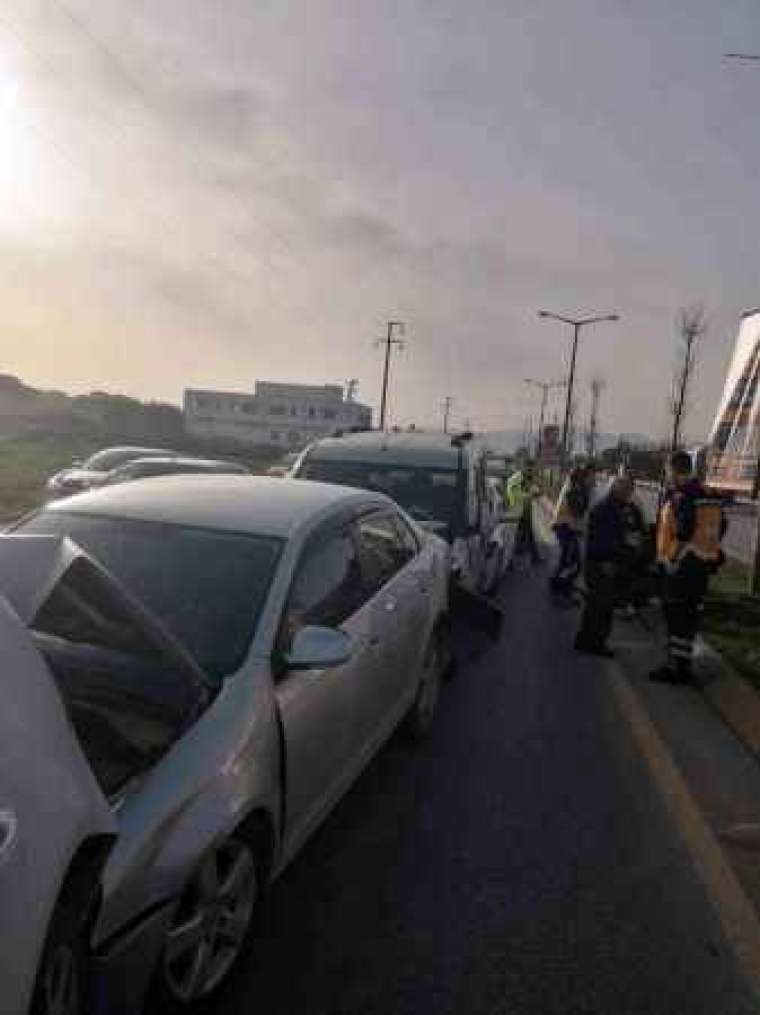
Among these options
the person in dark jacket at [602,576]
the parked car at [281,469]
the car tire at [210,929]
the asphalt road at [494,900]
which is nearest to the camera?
the car tire at [210,929]

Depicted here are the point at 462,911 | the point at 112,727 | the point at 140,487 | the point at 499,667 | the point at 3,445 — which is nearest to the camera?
the point at 112,727

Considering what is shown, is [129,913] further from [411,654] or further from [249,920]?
[411,654]

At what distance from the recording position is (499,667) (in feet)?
27.1

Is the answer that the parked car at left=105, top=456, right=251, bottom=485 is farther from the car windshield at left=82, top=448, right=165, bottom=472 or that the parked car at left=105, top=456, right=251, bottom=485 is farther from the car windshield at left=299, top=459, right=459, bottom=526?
the car windshield at left=299, top=459, right=459, bottom=526

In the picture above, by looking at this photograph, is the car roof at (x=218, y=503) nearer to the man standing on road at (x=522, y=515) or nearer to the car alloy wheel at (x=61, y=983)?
the car alloy wheel at (x=61, y=983)

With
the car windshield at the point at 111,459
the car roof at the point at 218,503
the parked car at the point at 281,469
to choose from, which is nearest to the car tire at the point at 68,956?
the car roof at the point at 218,503

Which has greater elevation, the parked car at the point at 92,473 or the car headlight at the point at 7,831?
the car headlight at the point at 7,831

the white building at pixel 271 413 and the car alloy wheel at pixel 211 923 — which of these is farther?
the white building at pixel 271 413

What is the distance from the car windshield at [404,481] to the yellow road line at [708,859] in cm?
292

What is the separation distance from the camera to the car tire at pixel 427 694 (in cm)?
581

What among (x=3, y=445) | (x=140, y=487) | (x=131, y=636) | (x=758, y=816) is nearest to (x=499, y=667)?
(x=758, y=816)

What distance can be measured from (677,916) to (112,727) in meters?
2.41

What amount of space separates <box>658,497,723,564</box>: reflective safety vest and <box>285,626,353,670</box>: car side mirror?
5090 millimetres

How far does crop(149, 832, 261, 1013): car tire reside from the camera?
280cm
